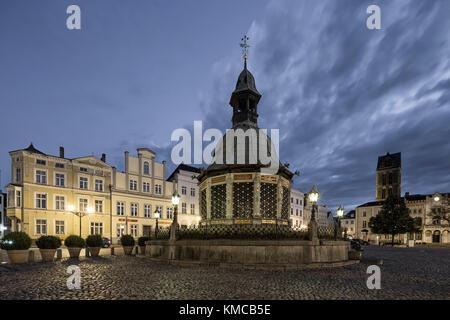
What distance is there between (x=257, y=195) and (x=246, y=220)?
2.10 m

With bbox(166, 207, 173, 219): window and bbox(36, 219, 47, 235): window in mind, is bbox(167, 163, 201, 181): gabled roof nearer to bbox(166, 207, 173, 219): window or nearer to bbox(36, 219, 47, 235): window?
bbox(166, 207, 173, 219): window

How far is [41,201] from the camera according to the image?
3259 centimetres

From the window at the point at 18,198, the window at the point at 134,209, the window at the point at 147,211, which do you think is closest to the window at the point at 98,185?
the window at the point at 134,209

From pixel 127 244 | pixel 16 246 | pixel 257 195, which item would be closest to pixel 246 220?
pixel 257 195

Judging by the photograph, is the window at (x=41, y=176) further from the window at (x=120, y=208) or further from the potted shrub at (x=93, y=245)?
the potted shrub at (x=93, y=245)

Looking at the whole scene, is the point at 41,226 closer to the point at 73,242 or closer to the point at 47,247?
the point at 73,242

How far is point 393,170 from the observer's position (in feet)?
294

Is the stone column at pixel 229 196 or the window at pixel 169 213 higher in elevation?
the stone column at pixel 229 196

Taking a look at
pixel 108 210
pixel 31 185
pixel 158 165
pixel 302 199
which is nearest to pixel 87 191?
pixel 108 210

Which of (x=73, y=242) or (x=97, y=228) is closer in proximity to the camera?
(x=73, y=242)

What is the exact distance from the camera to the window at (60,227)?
33.5 meters

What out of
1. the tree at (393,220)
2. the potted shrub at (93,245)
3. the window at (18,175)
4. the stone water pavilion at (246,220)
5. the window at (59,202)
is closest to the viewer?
the stone water pavilion at (246,220)
